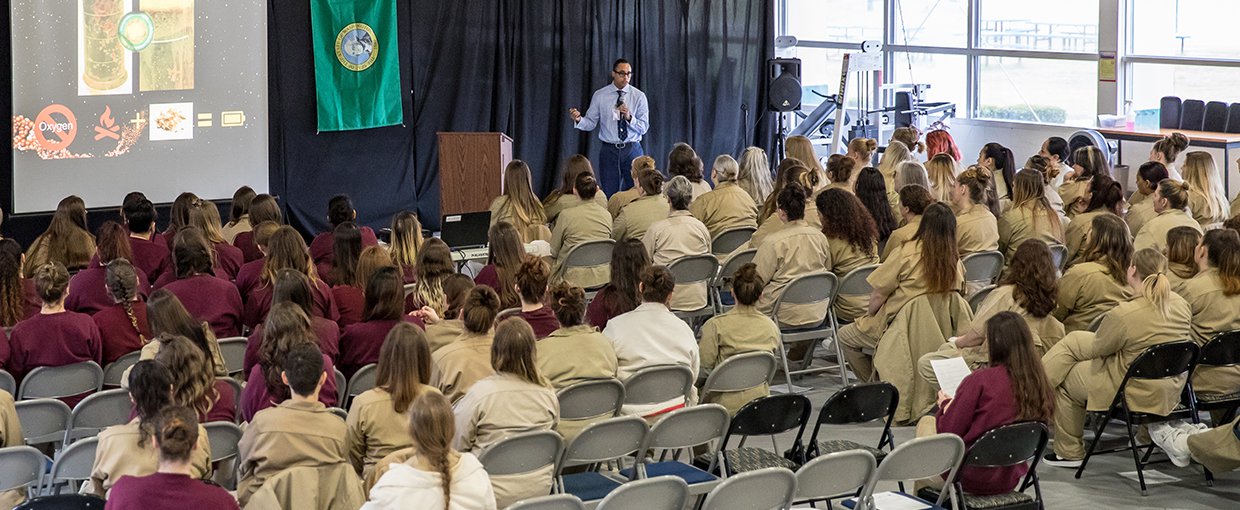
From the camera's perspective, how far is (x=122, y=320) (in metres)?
6.42

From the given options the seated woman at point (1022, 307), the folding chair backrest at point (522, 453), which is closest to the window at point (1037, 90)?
the seated woman at point (1022, 307)

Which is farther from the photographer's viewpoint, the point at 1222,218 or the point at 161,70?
the point at 161,70

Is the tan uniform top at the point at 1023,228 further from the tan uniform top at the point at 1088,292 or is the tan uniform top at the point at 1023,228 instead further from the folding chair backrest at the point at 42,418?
the folding chair backrest at the point at 42,418

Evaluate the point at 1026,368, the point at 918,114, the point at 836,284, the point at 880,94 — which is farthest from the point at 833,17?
the point at 1026,368

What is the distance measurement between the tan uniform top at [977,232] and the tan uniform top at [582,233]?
89.8 inches

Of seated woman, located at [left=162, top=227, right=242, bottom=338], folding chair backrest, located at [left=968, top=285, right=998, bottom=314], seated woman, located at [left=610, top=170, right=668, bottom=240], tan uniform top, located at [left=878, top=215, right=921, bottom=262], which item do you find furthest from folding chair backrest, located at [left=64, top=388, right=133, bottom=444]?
folding chair backrest, located at [left=968, top=285, right=998, bottom=314]

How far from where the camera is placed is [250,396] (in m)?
5.40

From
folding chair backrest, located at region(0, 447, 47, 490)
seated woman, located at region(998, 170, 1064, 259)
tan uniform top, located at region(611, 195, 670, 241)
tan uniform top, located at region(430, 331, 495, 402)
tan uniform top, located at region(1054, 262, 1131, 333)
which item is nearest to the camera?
folding chair backrest, located at region(0, 447, 47, 490)

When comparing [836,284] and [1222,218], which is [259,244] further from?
[1222,218]

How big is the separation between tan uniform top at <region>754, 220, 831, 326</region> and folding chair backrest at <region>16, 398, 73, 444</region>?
13.2 feet

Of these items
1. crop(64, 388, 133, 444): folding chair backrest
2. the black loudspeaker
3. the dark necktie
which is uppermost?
the black loudspeaker

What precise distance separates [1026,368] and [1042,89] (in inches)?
440

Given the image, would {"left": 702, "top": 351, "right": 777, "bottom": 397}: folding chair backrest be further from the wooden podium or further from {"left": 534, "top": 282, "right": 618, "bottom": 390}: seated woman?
the wooden podium

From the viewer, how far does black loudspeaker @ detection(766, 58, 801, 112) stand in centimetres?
1509
